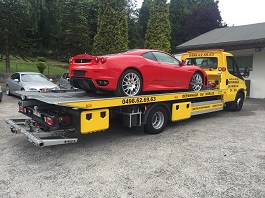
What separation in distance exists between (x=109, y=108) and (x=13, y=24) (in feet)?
48.7

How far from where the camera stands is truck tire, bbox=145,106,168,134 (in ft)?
19.7

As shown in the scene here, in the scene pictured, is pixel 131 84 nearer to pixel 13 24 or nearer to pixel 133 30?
pixel 13 24

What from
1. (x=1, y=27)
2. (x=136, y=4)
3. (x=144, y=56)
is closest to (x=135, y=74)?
(x=144, y=56)

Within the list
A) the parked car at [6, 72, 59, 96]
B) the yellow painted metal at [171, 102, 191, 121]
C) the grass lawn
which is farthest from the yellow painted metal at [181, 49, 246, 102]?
the grass lawn

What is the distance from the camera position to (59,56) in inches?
1105

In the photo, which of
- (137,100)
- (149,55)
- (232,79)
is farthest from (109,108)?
(232,79)

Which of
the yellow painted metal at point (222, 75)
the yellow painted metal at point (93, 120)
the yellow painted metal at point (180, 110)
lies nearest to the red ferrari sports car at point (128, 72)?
the yellow painted metal at point (180, 110)

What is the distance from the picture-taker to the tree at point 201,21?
33094 millimetres

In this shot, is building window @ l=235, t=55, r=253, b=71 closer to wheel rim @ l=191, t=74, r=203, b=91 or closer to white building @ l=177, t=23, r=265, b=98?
white building @ l=177, t=23, r=265, b=98

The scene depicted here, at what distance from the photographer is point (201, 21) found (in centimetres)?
3306

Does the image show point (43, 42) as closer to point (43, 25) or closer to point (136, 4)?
point (43, 25)

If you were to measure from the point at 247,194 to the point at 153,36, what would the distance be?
2060 cm

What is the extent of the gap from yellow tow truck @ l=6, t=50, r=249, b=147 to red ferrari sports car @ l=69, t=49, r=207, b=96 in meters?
0.27

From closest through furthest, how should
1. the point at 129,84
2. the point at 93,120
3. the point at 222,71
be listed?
the point at 93,120 → the point at 129,84 → the point at 222,71
